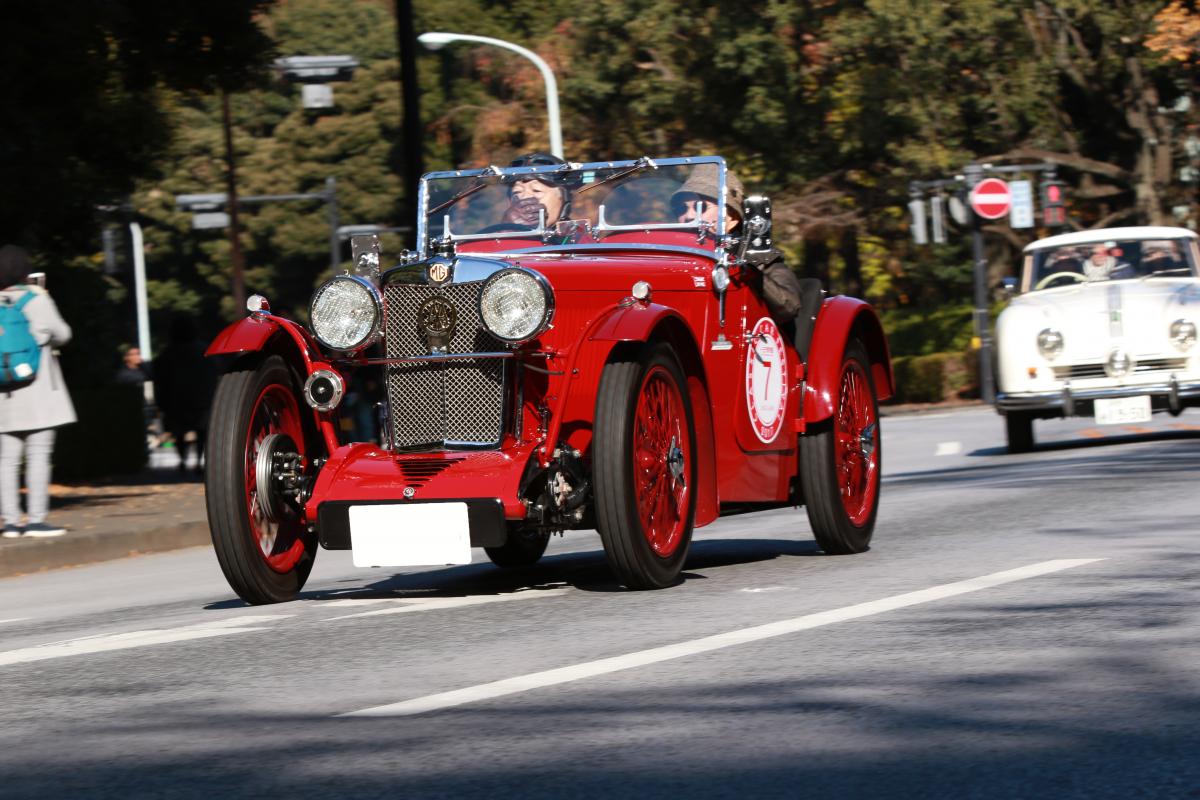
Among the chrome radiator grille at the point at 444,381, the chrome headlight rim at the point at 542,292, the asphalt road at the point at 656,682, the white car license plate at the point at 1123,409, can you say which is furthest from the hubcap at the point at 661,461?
the white car license plate at the point at 1123,409

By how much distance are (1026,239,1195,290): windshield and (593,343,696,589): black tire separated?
1112cm

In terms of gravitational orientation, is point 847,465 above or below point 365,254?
below

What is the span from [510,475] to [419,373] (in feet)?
2.30

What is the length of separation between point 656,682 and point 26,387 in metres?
8.20

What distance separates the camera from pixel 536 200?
30.7 feet

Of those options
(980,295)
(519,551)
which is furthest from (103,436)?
(980,295)

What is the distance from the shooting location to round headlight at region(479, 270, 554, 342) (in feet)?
24.9

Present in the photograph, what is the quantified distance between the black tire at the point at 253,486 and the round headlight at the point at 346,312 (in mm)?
303

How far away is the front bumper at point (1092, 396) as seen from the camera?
17.3 meters

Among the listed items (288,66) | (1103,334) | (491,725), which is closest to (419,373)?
(491,725)

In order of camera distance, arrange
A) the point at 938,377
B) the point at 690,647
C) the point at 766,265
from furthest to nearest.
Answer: the point at 938,377 < the point at 766,265 < the point at 690,647

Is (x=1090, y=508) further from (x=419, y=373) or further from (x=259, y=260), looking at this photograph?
(x=259, y=260)

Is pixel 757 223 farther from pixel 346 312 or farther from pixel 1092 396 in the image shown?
pixel 1092 396

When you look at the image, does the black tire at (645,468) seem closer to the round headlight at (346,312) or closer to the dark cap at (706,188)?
the round headlight at (346,312)
